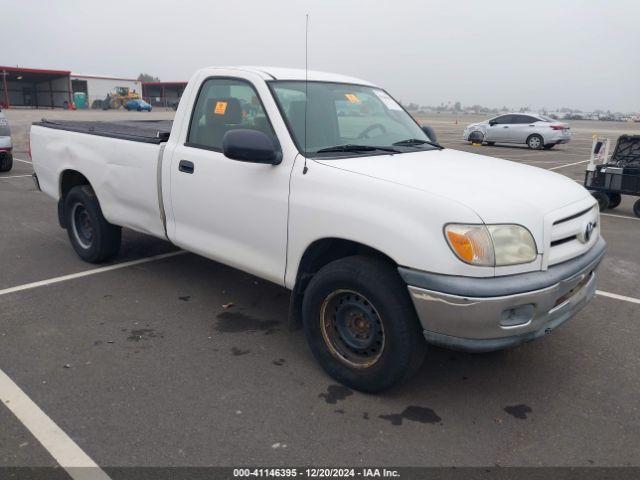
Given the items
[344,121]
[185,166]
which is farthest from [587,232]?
[185,166]

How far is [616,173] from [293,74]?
281 inches

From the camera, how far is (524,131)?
2258cm

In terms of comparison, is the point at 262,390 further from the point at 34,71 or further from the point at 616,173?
the point at 34,71

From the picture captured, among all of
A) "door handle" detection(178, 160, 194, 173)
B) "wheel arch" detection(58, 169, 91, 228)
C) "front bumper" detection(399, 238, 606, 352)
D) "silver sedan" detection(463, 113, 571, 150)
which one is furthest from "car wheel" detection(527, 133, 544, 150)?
"front bumper" detection(399, 238, 606, 352)

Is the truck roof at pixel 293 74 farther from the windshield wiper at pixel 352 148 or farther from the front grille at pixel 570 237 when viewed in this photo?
the front grille at pixel 570 237

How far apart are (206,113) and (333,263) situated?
179 cm

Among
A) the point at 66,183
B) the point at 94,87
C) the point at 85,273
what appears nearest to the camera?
the point at 85,273

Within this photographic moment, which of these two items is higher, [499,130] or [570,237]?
[499,130]

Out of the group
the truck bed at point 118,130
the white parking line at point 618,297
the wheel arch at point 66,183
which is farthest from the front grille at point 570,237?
the wheel arch at point 66,183

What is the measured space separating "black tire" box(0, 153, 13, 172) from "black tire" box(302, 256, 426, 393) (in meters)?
11.0

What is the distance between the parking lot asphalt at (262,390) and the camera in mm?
2838

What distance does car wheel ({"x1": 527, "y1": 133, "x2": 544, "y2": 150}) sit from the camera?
22.4 meters

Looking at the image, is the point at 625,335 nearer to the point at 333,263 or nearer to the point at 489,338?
the point at 489,338

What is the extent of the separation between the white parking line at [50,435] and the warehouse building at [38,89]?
2328 inches
